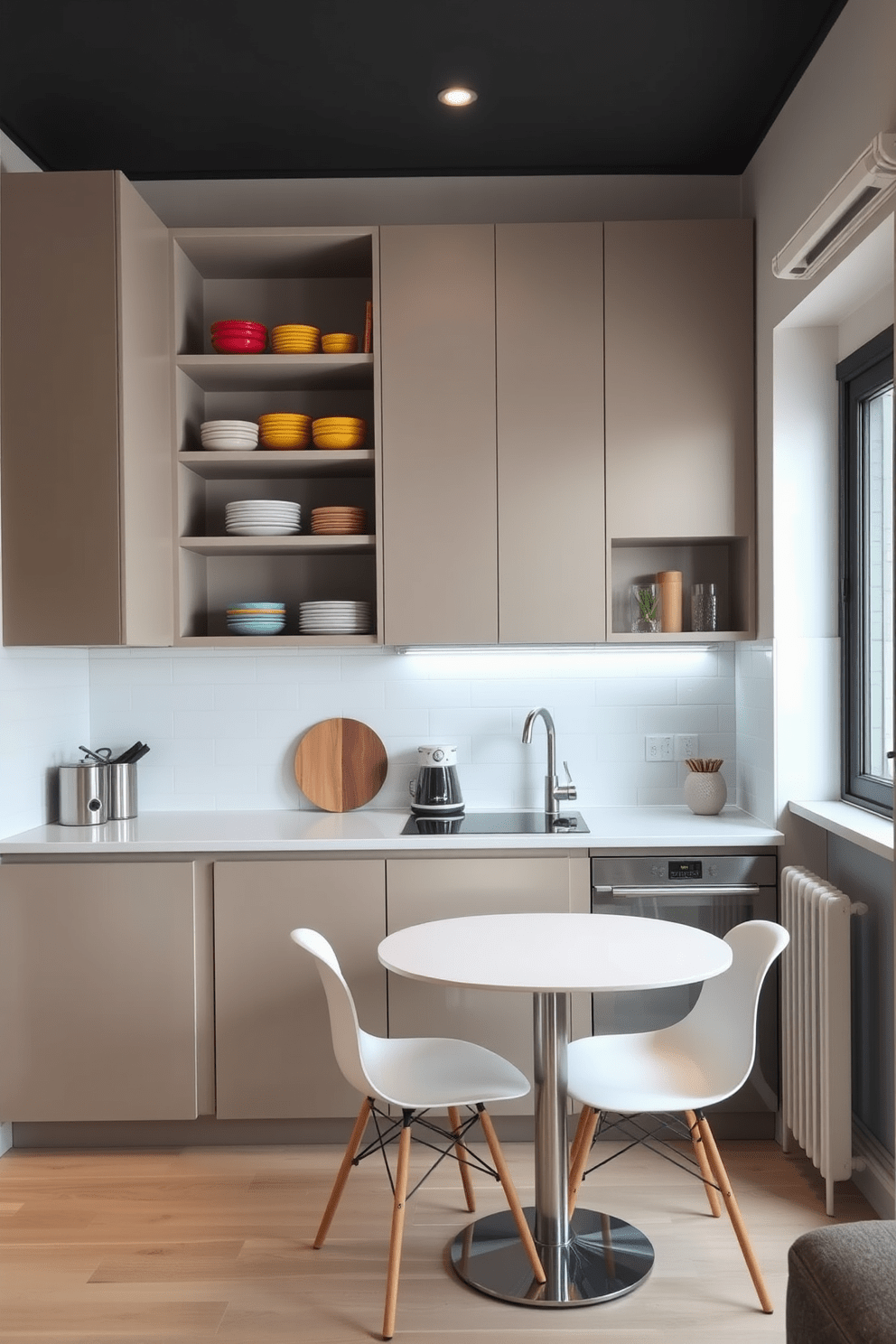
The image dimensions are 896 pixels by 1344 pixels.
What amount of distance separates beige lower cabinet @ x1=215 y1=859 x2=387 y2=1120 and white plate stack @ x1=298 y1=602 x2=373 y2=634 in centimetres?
76

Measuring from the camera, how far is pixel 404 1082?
250 centimetres

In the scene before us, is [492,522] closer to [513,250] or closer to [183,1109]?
[513,250]

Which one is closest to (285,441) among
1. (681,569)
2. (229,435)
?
(229,435)

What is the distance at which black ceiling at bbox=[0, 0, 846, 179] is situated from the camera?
277cm

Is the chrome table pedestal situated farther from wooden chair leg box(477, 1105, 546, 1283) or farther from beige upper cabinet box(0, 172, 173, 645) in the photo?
beige upper cabinet box(0, 172, 173, 645)

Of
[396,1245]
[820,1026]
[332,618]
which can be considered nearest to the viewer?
[396,1245]

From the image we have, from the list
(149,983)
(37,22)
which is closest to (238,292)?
Result: (37,22)

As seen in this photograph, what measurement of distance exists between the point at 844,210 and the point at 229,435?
6.41 ft

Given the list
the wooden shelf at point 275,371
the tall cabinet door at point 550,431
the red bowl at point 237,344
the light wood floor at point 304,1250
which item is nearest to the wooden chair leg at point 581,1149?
the light wood floor at point 304,1250

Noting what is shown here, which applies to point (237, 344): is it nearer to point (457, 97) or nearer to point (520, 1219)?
point (457, 97)

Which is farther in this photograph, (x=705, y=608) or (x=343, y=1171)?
(x=705, y=608)

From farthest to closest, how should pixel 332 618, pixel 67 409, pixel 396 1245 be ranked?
pixel 332 618 → pixel 67 409 → pixel 396 1245

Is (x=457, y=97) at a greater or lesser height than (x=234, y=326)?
greater

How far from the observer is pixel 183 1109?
3.26m
